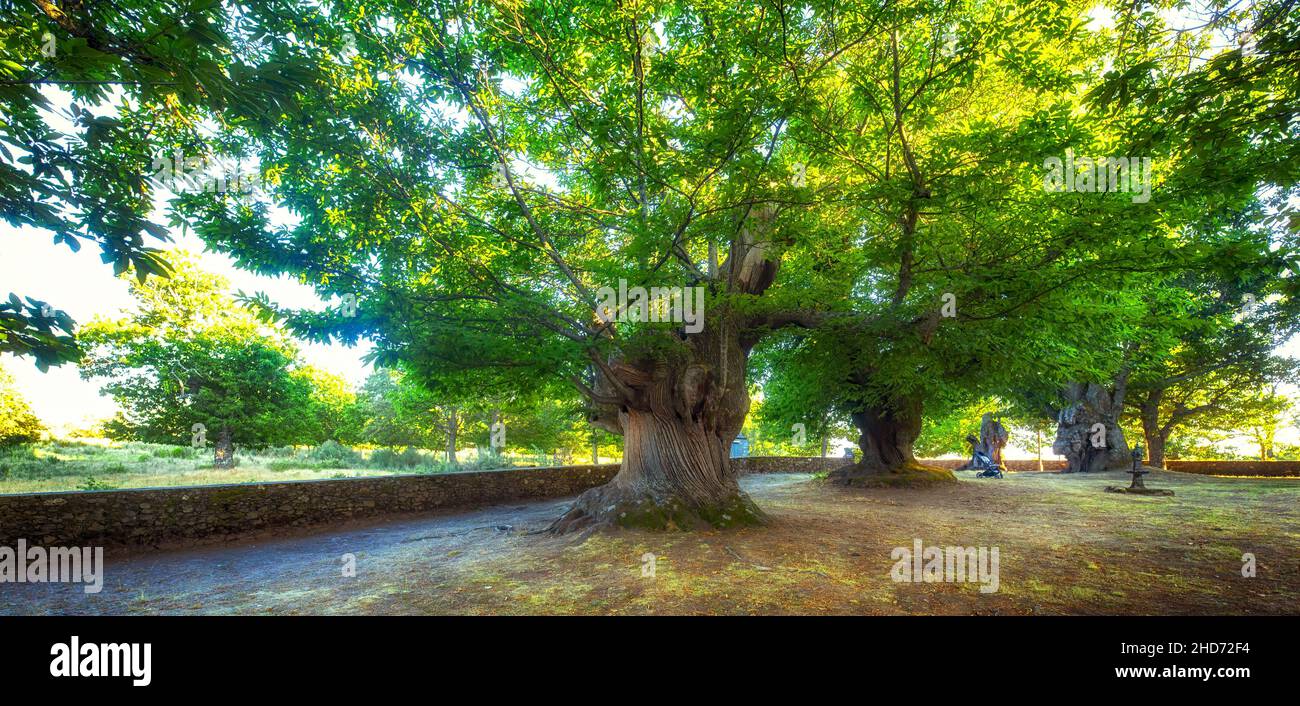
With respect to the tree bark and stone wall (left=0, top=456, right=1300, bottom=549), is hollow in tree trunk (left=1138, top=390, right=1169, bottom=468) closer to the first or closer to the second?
stone wall (left=0, top=456, right=1300, bottom=549)

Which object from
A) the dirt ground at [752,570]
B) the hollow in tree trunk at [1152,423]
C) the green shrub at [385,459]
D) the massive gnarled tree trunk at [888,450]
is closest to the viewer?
the dirt ground at [752,570]

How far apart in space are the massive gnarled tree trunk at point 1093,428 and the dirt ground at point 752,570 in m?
10.5

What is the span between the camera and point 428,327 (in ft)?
26.3

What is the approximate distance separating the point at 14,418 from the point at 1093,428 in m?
44.7

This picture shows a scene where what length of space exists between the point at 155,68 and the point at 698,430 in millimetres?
9435

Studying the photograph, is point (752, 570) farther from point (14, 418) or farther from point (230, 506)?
point (14, 418)

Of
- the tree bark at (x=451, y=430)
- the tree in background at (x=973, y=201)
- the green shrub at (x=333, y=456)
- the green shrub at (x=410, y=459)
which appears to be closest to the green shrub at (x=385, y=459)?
the green shrub at (x=410, y=459)

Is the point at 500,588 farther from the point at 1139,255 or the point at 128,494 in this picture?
the point at 1139,255

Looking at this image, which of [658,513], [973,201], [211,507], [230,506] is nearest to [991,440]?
[973,201]

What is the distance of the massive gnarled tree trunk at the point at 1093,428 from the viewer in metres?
21.2

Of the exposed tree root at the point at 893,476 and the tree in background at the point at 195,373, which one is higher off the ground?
the tree in background at the point at 195,373

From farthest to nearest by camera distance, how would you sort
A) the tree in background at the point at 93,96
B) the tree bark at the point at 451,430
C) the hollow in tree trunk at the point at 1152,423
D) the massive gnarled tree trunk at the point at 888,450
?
the tree bark at the point at 451,430 → the hollow in tree trunk at the point at 1152,423 → the massive gnarled tree trunk at the point at 888,450 → the tree in background at the point at 93,96

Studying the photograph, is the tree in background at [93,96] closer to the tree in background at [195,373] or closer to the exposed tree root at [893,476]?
the exposed tree root at [893,476]

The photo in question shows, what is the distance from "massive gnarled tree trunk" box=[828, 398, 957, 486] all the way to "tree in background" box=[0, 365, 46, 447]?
1266 inches
